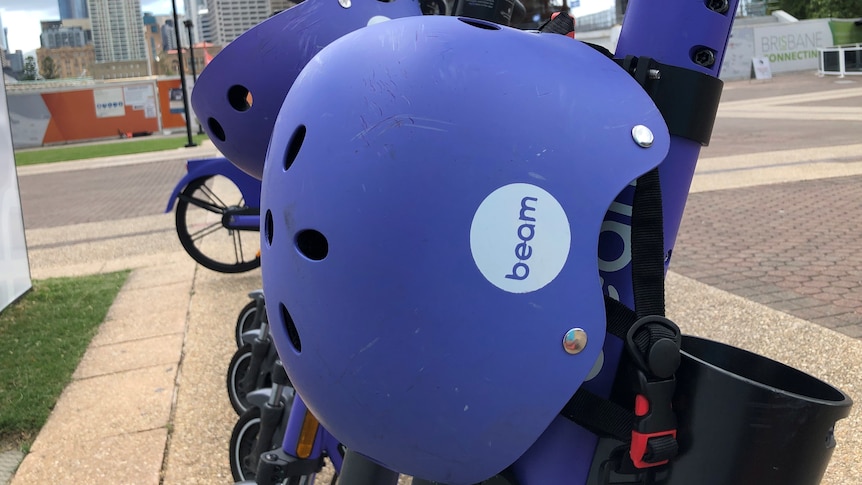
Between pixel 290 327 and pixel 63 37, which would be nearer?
pixel 290 327

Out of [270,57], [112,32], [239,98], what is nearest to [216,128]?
[239,98]

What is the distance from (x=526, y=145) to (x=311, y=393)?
0.47 meters

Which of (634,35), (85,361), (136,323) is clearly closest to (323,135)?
(634,35)

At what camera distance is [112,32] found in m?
168

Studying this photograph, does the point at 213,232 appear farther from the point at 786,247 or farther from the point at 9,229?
the point at 786,247

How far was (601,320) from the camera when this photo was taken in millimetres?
1069

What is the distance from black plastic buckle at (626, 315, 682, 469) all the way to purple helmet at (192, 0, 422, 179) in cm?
88

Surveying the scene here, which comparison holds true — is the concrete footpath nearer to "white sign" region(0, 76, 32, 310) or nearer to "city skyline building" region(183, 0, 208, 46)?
"white sign" region(0, 76, 32, 310)

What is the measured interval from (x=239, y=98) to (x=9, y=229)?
4.80m

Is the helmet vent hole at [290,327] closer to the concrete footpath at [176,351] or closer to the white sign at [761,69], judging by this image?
the concrete footpath at [176,351]

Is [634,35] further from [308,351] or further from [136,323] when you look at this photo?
[136,323]

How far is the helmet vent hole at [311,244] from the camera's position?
43.8 inches

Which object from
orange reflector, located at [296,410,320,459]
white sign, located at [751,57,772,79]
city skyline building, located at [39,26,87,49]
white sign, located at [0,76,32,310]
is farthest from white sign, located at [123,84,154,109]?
city skyline building, located at [39,26,87,49]

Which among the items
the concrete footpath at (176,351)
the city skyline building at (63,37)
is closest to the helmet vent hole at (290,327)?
the concrete footpath at (176,351)
